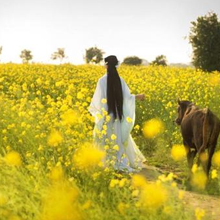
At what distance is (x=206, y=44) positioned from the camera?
21.8m

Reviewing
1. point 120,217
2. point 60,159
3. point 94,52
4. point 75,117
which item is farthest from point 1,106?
point 94,52

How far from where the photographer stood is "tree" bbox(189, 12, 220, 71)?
21.8 meters

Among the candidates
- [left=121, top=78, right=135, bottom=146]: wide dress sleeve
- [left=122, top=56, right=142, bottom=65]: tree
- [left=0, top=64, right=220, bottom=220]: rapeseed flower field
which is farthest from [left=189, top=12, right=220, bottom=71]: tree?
[left=122, top=56, right=142, bottom=65]: tree

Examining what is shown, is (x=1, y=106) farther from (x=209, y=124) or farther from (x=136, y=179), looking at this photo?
(x=136, y=179)

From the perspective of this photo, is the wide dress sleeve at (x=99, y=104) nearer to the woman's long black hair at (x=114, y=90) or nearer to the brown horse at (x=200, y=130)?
the woman's long black hair at (x=114, y=90)

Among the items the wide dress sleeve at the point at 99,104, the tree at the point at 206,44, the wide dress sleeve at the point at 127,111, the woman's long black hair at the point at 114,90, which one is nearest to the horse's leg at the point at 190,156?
the wide dress sleeve at the point at 127,111

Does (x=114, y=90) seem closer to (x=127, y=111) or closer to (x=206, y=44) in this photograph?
(x=127, y=111)

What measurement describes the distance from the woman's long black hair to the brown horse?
1.04 meters

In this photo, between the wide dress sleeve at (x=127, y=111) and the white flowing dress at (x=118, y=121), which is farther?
the wide dress sleeve at (x=127, y=111)

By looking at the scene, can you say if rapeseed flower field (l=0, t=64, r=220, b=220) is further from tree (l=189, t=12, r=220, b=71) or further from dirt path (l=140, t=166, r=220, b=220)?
tree (l=189, t=12, r=220, b=71)

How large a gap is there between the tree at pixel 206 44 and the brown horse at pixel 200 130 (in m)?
16.4

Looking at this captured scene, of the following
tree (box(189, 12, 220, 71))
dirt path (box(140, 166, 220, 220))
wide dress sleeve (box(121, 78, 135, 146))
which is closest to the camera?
dirt path (box(140, 166, 220, 220))

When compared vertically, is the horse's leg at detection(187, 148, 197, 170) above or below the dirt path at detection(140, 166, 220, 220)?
above

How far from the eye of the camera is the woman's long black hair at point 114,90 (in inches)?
250
